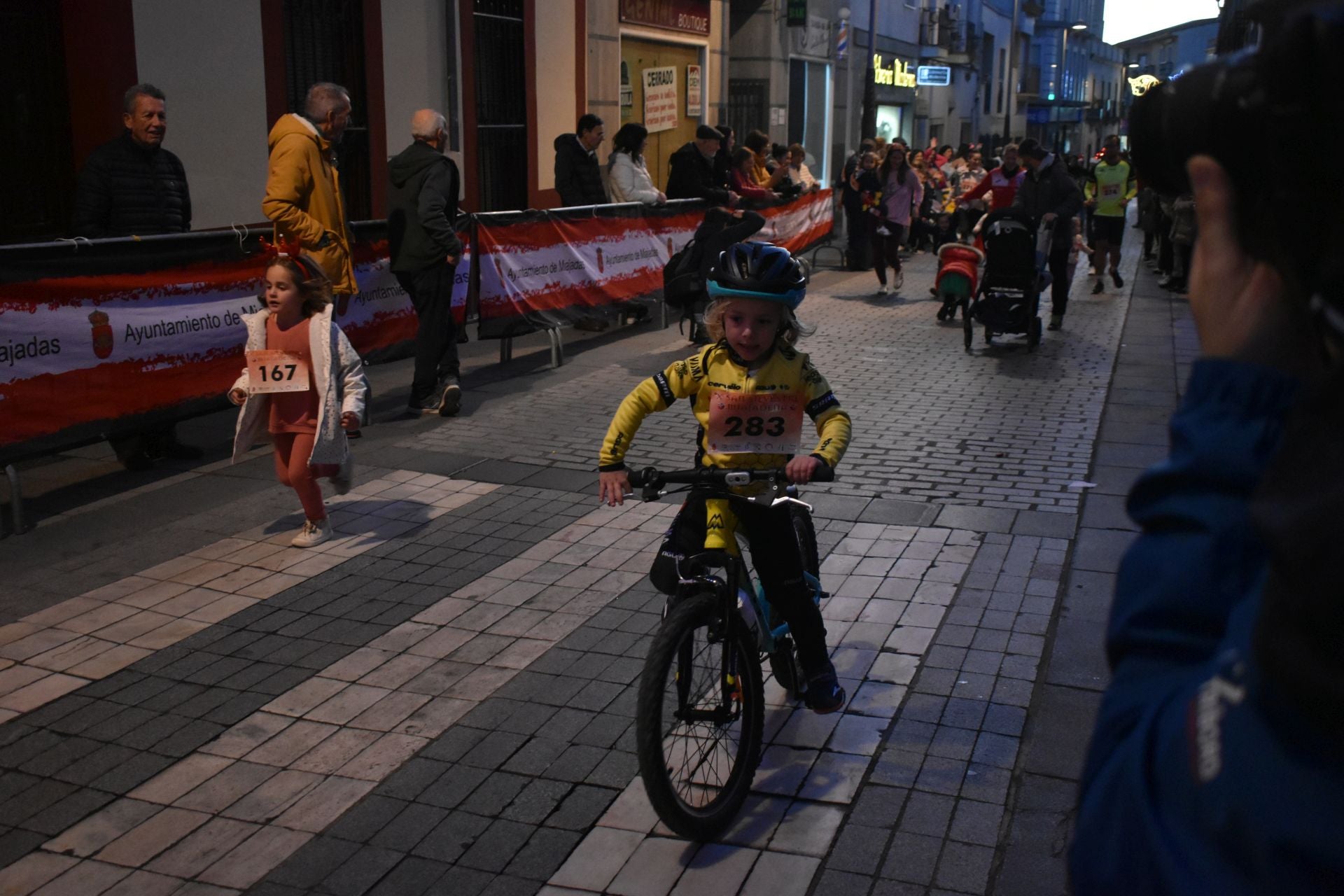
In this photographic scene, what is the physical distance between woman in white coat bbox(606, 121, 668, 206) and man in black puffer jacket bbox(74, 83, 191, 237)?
20.2ft

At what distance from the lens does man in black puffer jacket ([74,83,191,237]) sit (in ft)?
26.8

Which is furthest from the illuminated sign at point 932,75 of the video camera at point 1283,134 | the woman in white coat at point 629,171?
the video camera at point 1283,134

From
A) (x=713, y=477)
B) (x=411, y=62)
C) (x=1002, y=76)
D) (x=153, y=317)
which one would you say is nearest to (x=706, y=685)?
(x=713, y=477)

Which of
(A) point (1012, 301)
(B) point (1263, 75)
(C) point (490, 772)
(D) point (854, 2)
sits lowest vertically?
(C) point (490, 772)

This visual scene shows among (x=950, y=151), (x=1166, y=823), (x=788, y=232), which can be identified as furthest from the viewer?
(x=950, y=151)

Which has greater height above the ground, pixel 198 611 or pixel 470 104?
pixel 470 104

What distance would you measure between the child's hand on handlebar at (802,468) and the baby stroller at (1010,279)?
9307mm

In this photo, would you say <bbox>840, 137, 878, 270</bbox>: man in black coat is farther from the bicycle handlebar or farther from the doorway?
the bicycle handlebar

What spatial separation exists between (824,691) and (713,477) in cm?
103

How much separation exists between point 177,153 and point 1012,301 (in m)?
7.47

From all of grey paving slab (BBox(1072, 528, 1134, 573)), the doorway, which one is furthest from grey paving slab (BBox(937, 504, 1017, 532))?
the doorway

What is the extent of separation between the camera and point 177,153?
10703mm

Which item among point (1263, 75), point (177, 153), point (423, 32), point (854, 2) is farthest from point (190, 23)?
point (854, 2)

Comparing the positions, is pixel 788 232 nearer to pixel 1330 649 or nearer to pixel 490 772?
pixel 490 772
